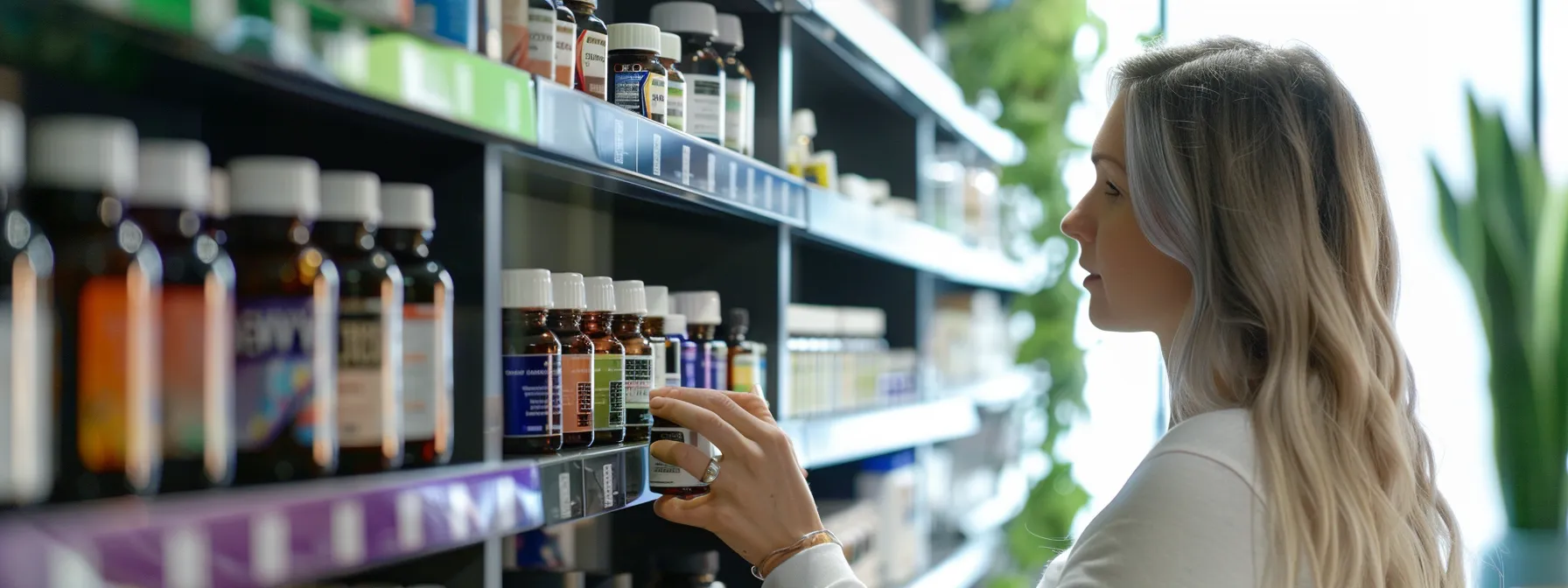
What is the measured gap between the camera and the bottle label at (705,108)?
162 cm

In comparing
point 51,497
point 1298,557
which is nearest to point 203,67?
point 51,497

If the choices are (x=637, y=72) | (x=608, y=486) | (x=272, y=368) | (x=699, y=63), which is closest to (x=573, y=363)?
(x=608, y=486)

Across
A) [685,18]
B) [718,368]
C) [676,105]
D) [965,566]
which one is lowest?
[965,566]

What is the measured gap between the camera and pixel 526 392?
1.23m

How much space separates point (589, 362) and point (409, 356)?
325mm

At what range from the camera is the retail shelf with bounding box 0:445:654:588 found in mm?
667

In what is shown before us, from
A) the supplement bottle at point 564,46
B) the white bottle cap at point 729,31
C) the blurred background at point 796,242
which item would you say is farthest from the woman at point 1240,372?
the white bottle cap at point 729,31

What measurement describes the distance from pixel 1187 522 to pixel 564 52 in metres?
0.75

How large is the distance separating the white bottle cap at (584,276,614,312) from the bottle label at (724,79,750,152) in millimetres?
385

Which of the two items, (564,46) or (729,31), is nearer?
(564,46)

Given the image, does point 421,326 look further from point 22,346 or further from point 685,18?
point 685,18

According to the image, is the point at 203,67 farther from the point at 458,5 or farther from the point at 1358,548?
the point at 1358,548

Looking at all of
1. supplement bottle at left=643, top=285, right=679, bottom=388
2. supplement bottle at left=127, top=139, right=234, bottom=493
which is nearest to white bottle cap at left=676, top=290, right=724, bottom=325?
supplement bottle at left=643, top=285, right=679, bottom=388

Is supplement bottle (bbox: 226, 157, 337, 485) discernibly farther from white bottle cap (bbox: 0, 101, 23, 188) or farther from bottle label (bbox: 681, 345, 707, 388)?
bottle label (bbox: 681, 345, 707, 388)
